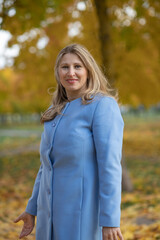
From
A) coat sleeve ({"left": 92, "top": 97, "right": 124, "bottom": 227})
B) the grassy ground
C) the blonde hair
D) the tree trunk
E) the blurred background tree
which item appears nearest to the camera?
coat sleeve ({"left": 92, "top": 97, "right": 124, "bottom": 227})

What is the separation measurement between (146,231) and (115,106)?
223 cm

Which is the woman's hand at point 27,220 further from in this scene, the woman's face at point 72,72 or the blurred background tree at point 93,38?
the blurred background tree at point 93,38

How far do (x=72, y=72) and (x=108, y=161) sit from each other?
57 cm

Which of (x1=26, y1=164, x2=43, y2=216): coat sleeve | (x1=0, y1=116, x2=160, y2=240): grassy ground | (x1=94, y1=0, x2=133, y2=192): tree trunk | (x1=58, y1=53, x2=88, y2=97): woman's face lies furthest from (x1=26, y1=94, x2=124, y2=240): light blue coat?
(x1=94, y1=0, x2=133, y2=192): tree trunk

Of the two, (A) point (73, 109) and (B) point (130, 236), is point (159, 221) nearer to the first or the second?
(B) point (130, 236)

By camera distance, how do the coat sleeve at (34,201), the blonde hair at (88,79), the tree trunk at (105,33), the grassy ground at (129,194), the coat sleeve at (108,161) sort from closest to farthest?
the coat sleeve at (108,161)
the blonde hair at (88,79)
the coat sleeve at (34,201)
the grassy ground at (129,194)
the tree trunk at (105,33)

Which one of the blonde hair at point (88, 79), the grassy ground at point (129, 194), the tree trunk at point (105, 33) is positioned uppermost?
the tree trunk at point (105, 33)

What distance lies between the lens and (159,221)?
3.71 meters

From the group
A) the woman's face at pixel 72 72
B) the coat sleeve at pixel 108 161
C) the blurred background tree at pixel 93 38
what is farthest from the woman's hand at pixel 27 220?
the blurred background tree at pixel 93 38

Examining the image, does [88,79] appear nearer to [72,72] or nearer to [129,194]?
[72,72]

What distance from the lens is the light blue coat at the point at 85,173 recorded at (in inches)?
61.1

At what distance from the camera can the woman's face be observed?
1732mm

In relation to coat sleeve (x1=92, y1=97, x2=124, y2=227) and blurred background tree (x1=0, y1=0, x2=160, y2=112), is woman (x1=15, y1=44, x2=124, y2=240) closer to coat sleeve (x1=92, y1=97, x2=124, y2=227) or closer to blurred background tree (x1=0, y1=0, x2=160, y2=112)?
coat sleeve (x1=92, y1=97, x2=124, y2=227)

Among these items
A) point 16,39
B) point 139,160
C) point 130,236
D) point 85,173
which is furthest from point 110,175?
point 139,160
